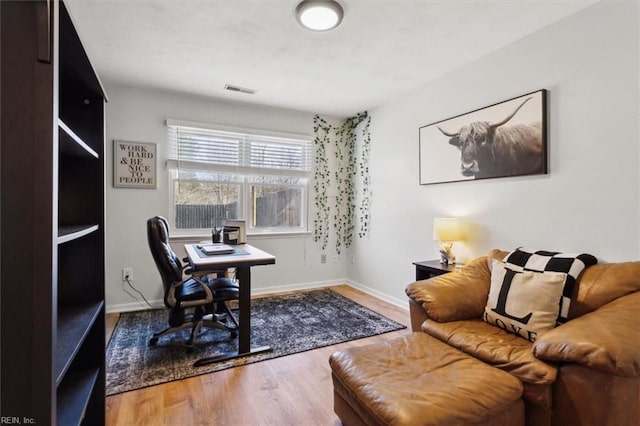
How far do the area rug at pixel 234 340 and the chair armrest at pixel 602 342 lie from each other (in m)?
1.68

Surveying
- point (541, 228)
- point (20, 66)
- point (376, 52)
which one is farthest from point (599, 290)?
point (20, 66)

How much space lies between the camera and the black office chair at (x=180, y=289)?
2.36 m

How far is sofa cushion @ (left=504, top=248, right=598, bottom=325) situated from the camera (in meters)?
1.73

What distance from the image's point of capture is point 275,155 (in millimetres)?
4281

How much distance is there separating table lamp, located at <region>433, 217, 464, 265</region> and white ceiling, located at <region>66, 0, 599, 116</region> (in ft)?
4.68

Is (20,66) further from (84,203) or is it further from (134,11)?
(134,11)

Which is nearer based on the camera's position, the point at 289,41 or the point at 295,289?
the point at 289,41

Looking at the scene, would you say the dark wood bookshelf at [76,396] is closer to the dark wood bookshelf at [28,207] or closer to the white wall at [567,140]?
the dark wood bookshelf at [28,207]

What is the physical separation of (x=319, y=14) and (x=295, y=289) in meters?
3.26

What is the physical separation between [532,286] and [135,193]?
3704 mm

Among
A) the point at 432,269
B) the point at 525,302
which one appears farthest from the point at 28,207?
the point at 432,269

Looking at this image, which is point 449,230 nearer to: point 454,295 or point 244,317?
point 454,295

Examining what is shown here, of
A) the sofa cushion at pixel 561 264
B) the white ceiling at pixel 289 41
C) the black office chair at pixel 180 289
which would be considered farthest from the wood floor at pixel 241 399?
the white ceiling at pixel 289 41

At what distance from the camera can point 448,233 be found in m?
2.87
